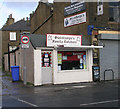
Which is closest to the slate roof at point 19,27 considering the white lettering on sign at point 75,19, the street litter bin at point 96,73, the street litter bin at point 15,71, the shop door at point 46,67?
the white lettering on sign at point 75,19

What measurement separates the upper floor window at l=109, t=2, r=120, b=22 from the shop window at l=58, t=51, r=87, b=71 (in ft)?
12.2

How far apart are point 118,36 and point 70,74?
4918 mm

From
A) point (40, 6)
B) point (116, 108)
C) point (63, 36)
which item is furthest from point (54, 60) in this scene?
point (40, 6)

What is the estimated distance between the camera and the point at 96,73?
1525 centimetres

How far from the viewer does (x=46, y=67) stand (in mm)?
14039

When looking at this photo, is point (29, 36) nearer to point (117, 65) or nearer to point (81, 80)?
point (81, 80)

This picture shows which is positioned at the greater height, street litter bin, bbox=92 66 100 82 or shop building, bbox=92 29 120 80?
shop building, bbox=92 29 120 80

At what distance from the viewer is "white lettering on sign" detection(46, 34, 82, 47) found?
45.5 feet

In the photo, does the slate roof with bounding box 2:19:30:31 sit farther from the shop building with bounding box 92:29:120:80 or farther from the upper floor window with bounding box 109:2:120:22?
the shop building with bounding box 92:29:120:80

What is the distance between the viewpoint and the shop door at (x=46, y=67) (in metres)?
14.0

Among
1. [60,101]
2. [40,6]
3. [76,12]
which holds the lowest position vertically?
[60,101]

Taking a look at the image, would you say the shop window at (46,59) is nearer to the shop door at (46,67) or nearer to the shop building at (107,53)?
the shop door at (46,67)

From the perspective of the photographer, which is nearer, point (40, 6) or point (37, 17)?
point (40, 6)

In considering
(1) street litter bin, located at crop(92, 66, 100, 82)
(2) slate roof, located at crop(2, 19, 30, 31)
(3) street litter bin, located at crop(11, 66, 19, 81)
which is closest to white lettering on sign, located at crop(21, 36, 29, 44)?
(3) street litter bin, located at crop(11, 66, 19, 81)
